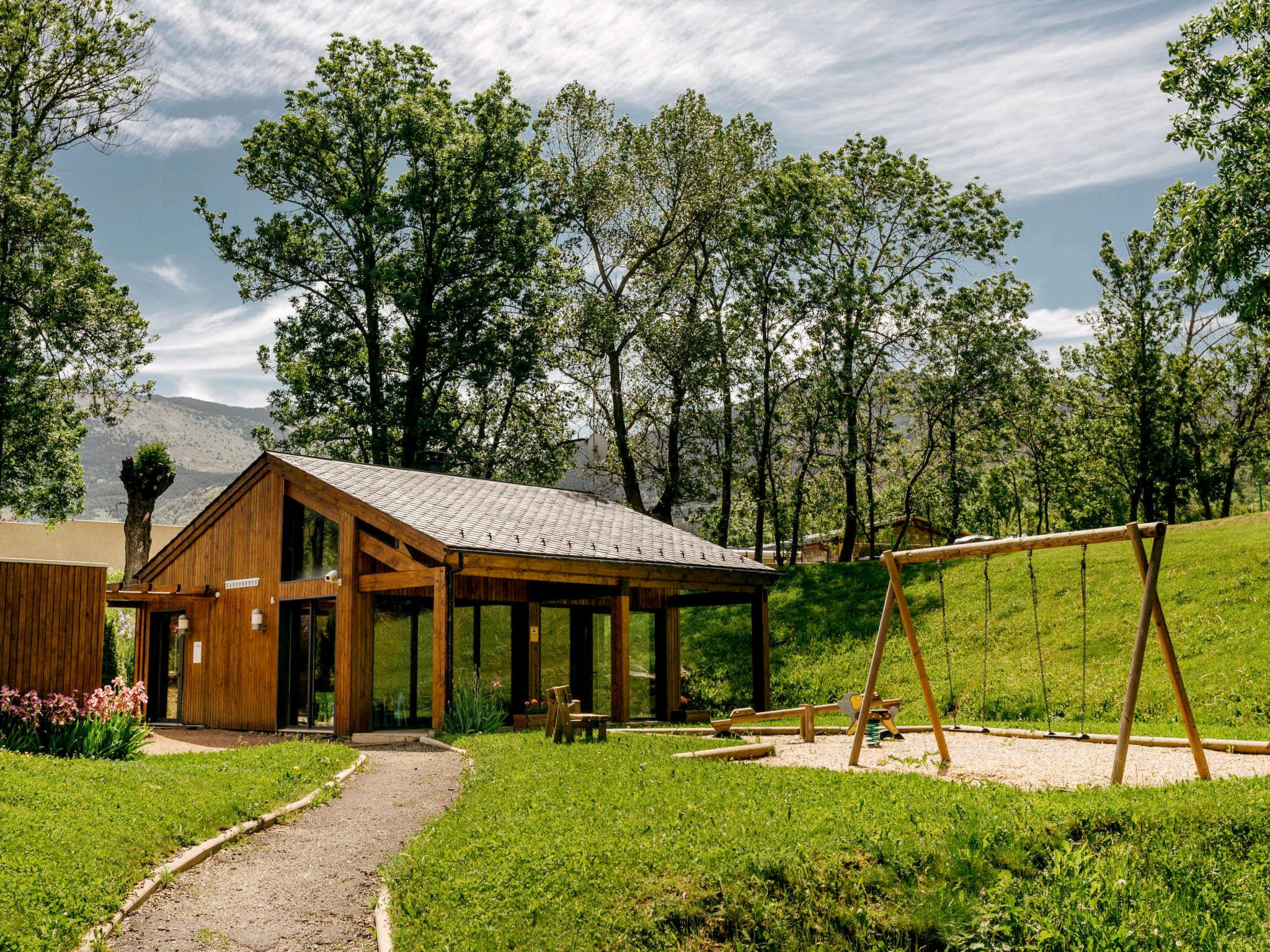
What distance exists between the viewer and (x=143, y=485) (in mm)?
27453

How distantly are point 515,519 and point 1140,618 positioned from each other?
1140cm

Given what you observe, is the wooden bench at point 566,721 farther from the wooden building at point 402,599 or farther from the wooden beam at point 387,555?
the wooden beam at point 387,555

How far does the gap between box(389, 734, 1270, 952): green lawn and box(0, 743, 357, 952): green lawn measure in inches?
70.6

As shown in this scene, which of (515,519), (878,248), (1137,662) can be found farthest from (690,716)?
(878,248)

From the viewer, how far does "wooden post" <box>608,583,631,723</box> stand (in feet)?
58.0

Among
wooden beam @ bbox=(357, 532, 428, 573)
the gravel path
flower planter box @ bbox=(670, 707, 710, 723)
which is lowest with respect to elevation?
flower planter box @ bbox=(670, 707, 710, 723)

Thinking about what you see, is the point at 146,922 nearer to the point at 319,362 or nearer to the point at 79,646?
the point at 79,646

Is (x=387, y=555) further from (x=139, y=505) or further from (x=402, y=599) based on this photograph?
(x=139, y=505)

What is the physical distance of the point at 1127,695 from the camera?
870 cm

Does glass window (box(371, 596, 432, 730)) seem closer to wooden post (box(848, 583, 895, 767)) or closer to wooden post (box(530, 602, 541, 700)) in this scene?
wooden post (box(530, 602, 541, 700))

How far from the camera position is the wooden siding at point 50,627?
1166 cm

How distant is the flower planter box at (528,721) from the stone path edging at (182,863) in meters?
6.98

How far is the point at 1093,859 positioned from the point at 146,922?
19.1 feet

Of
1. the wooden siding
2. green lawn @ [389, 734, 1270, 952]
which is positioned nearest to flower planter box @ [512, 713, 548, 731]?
the wooden siding
